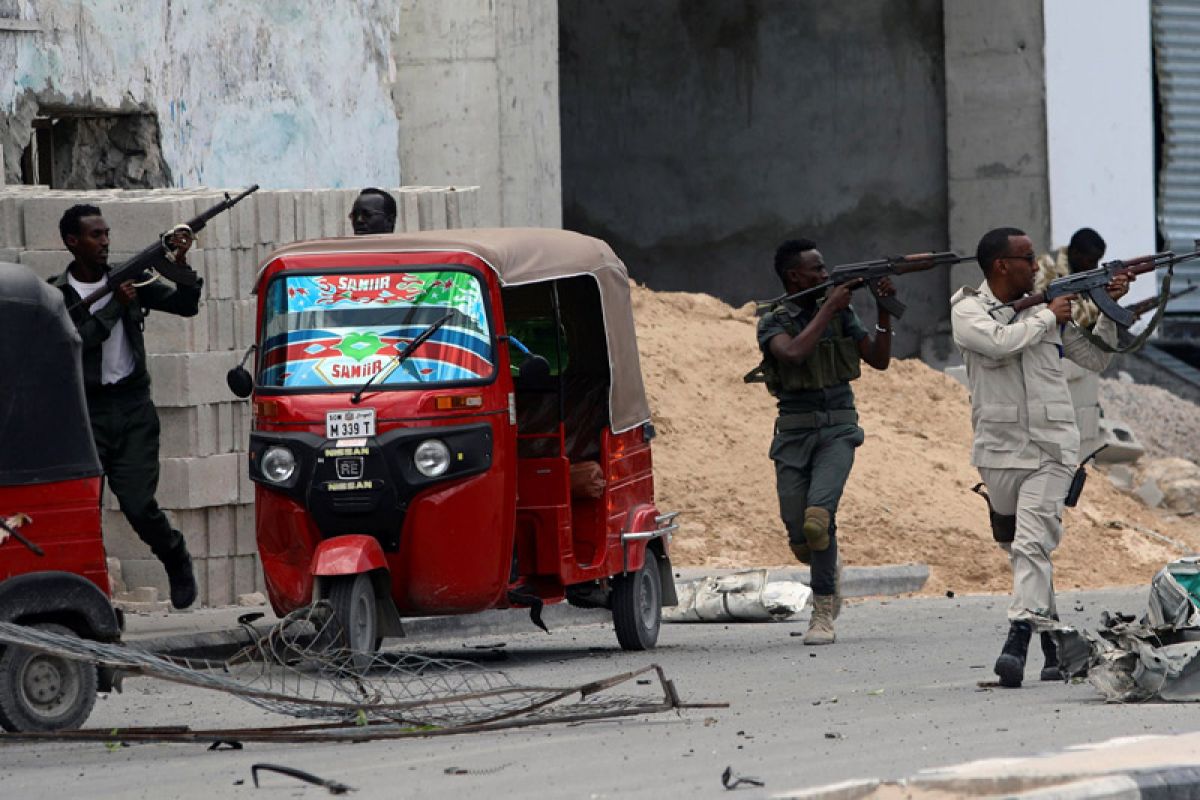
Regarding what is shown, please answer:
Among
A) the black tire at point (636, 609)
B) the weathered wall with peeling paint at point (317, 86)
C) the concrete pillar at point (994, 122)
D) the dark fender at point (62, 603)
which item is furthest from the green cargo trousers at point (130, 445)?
the concrete pillar at point (994, 122)

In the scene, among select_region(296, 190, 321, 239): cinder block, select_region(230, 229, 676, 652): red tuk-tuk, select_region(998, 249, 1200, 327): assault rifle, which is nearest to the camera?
select_region(998, 249, 1200, 327): assault rifle

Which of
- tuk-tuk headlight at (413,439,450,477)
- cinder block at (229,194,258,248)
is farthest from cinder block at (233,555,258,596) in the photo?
tuk-tuk headlight at (413,439,450,477)

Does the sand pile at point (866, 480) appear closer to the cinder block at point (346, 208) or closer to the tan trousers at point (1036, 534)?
the cinder block at point (346, 208)

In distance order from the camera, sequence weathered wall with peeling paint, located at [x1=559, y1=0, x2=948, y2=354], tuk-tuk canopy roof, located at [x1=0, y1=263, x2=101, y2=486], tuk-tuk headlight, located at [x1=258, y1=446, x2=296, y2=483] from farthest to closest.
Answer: weathered wall with peeling paint, located at [x1=559, y1=0, x2=948, y2=354] → tuk-tuk headlight, located at [x1=258, y1=446, x2=296, y2=483] → tuk-tuk canopy roof, located at [x1=0, y1=263, x2=101, y2=486]

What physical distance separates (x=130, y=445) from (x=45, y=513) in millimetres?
2745

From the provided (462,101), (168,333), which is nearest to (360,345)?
(168,333)

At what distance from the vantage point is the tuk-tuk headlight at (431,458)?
1009cm

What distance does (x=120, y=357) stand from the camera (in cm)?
1095

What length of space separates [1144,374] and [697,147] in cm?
561

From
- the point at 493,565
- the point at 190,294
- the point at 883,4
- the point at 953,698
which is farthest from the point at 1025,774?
the point at 883,4

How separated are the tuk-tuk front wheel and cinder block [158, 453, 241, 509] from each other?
267cm

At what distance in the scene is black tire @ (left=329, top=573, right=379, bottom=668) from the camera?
9.87 metres

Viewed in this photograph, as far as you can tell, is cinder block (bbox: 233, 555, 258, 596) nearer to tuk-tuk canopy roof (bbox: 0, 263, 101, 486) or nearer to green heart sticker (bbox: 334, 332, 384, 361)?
green heart sticker (bbox: 334, 332, 384, 361)

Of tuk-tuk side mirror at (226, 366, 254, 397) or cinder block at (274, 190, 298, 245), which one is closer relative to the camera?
tuk-tuk side mirror at (226, 366, 254, 397)
